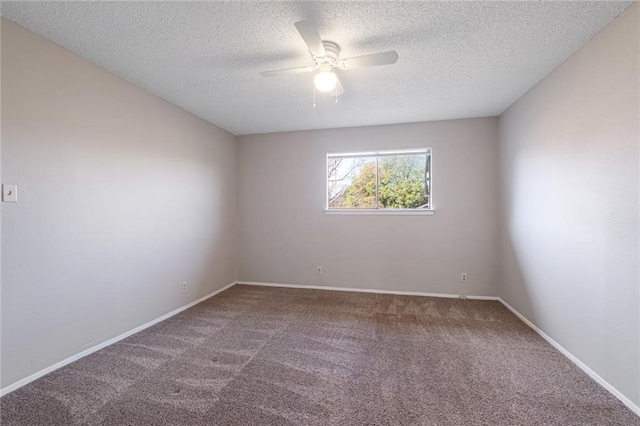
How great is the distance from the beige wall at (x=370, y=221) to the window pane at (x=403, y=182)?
0.18 m

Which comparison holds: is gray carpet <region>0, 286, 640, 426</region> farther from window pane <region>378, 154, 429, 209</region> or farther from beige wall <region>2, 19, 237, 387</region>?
window pane <region>378, 154, 429, 209</region>

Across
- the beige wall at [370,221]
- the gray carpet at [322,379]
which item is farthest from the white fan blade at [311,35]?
the beige wall at [370,221]

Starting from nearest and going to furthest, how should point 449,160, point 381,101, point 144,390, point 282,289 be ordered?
1. point 144,390
2. point 381,101
3. point 449,160
4. point 282,289

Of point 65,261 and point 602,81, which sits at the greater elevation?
point 602,81

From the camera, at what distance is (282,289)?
4.19 metres

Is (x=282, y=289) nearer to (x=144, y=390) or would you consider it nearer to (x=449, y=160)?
(x=144, y=390)

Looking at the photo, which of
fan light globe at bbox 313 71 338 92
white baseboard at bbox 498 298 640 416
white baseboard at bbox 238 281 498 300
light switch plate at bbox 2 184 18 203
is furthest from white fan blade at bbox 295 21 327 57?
white baseboard at bbox 238 281 498 300

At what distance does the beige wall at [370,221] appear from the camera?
3711 millimetres

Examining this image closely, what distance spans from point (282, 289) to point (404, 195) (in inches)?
91.0

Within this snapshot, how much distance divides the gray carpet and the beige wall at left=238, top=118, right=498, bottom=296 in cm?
96

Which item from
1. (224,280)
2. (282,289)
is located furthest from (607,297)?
(224,280)

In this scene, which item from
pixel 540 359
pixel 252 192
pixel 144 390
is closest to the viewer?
pixel 144 390

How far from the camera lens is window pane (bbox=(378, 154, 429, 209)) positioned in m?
3.98

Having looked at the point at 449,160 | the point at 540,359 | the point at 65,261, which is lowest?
the point at 540,359
